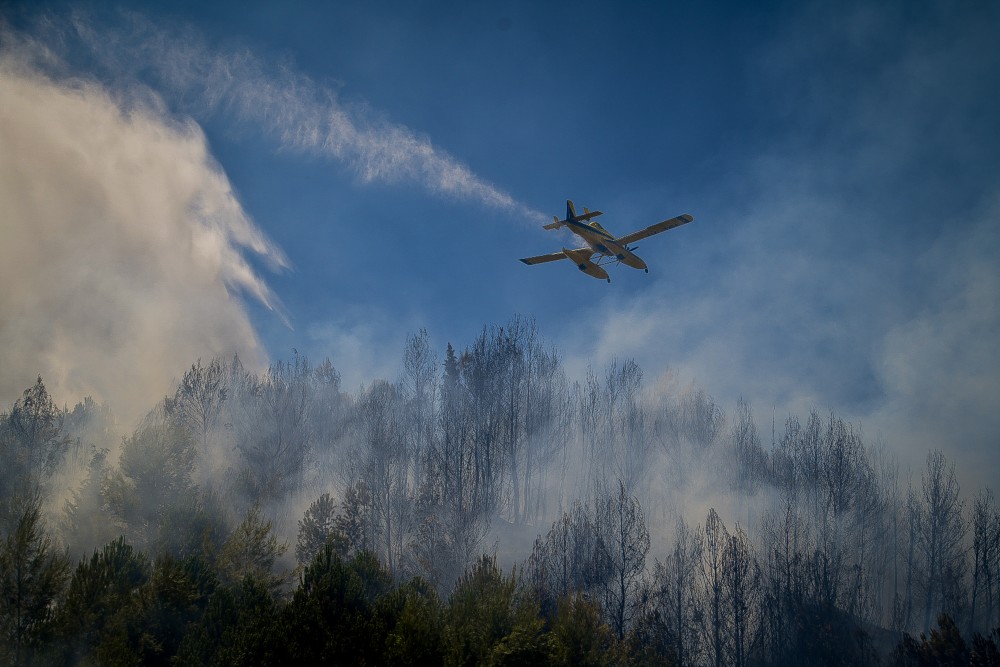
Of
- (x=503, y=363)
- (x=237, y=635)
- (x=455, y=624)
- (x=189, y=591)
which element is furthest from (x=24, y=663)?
(x=503, y=363)

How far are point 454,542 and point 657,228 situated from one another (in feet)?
69.1

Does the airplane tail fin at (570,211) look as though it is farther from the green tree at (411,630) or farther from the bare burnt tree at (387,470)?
the bare burnt tree at (387,470)

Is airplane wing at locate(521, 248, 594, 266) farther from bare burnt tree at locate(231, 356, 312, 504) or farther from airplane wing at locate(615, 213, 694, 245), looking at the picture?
bare burnt tree at locate(231, 356, 312, 504)

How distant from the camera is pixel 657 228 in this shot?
2303 cm

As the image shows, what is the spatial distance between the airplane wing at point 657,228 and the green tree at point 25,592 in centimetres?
2368

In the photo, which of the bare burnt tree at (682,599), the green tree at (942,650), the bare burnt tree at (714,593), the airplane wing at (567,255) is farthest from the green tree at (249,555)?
the green tree at (942,650)

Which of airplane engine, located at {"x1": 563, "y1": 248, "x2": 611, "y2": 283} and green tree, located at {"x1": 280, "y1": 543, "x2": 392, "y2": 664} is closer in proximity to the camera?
green tree, located at {"x1": 280, "y1": 543, "x2": 392, "y2": 664}

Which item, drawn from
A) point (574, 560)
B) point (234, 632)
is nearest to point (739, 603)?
point (574, 560)

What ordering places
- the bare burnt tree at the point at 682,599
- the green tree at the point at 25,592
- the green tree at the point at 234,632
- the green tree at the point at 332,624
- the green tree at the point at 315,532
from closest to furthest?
the green tree at the point at 234,632
the green tree at the point at 332,624
the green tree at the point at 25,592
the green tree at the point at 315,532
the bare burnt tree at the point at 682,599

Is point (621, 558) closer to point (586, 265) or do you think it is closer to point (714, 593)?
point (714, 593)

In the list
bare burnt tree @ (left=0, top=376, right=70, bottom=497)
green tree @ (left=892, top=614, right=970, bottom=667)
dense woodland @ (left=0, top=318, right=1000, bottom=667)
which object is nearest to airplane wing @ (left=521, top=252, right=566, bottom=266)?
dense woodland @ (left=0, top=318, right=1000, bottom=667)

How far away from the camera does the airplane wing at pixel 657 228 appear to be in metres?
22.2

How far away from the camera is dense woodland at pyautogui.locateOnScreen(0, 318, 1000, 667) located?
17625 mm

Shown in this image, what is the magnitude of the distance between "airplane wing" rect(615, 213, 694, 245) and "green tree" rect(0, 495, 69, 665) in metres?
23.7
